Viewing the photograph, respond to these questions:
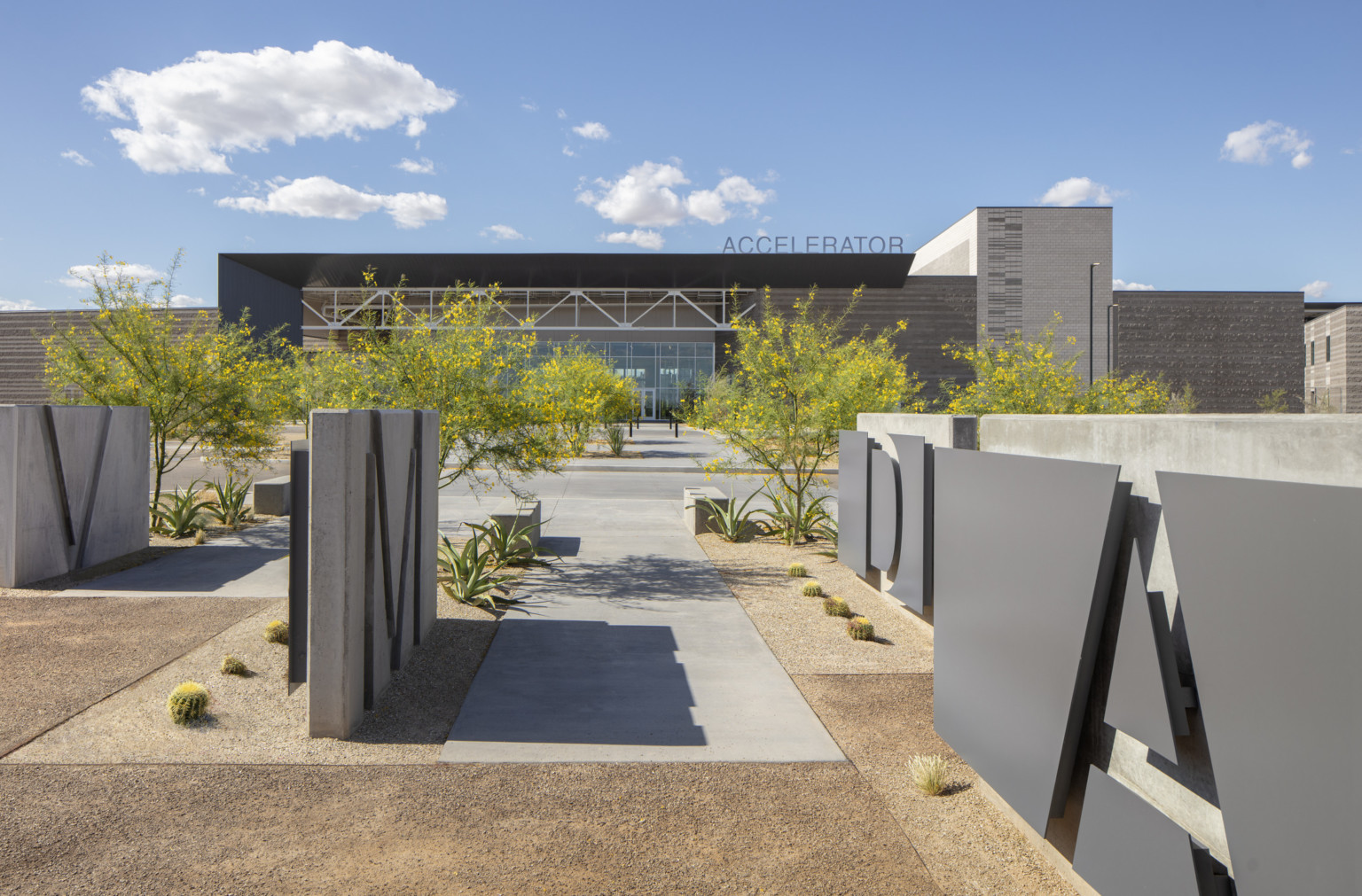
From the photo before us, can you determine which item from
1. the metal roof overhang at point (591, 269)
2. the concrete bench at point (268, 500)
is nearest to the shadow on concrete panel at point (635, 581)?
the concrete bench at point (268, 500)

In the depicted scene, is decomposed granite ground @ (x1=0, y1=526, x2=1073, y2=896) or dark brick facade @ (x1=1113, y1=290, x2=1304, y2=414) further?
dark brick facade @ (x1=1113, y1=290, x2=1304, y2=414)

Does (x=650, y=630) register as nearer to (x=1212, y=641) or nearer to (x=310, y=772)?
(x=310, y=772)

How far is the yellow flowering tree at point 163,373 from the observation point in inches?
470

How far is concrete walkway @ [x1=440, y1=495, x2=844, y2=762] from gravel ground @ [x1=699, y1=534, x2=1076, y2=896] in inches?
10.2

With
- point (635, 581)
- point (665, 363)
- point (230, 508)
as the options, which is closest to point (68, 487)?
point (230, 508)

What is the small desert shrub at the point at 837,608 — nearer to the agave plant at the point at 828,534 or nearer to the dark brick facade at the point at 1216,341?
the agave plant at the point at 828,534

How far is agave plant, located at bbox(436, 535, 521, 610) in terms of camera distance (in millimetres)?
8531

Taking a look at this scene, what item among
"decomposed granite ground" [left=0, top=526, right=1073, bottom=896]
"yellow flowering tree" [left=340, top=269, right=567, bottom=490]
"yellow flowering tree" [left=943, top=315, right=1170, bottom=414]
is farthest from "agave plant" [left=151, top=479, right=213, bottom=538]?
"yellow flowering tree" [left=943, top=315, right=1170, bottom=414]

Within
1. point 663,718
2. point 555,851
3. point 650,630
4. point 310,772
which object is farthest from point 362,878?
point 650,630

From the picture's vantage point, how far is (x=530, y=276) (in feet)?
157

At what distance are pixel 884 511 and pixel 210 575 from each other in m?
8.53

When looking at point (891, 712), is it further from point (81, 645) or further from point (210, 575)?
point (210, 575)

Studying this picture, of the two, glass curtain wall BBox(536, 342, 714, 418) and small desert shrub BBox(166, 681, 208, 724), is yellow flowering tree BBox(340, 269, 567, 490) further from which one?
glass curtain wall BBox(536, 342, 714, 418)

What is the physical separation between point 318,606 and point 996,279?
50.4m
